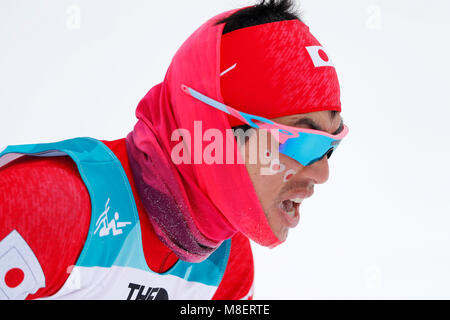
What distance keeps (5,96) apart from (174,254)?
2.69 meters

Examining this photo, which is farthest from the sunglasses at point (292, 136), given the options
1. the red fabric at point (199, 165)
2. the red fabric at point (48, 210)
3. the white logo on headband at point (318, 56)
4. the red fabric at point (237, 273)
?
the red fabric at point (237, 273)

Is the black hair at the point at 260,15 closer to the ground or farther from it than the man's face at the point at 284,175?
farther from it

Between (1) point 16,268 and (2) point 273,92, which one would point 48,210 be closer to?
(1) point 16,268

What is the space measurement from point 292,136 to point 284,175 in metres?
0.15

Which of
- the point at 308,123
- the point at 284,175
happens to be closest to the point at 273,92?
the point at 308,123

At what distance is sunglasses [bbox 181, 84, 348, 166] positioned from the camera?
1.55m

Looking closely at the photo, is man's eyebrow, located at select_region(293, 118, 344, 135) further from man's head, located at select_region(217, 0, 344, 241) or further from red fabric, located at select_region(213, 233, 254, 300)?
red fabric, located at select_region(213, 233, 254, 300)

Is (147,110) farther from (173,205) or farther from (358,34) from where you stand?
(358,34)

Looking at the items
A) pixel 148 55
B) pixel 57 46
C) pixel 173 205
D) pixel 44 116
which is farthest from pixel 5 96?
pixel 173 205

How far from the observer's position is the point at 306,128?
1.61 metres

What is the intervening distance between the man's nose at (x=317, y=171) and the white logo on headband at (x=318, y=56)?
12.7 inches

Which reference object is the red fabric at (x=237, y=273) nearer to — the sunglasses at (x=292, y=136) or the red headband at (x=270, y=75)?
the sunglasses at (x=292, y=136)

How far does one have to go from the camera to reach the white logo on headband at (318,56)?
1618mm

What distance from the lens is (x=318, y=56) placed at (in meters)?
1.64
